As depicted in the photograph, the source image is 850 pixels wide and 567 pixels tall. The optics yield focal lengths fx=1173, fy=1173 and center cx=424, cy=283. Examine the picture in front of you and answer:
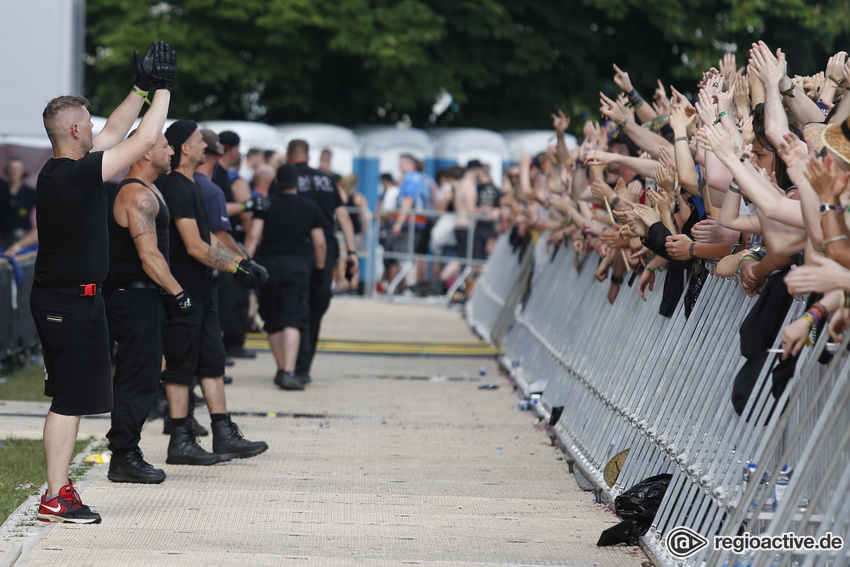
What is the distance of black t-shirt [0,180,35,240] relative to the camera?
1448 cm

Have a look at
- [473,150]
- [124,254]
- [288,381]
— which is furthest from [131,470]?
[473,150]

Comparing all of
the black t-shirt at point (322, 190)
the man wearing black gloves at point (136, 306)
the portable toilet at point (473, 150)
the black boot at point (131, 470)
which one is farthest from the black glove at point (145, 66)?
the portable toilet at point (473, 150)

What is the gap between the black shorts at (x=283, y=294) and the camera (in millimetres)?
10641

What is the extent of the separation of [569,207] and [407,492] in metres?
3.61

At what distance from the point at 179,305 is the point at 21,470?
136 centimetres

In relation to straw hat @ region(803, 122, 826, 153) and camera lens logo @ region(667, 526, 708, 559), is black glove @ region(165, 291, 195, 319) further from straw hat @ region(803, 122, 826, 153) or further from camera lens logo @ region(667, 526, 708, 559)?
straw hat @ region(803, 122, 826, 153)

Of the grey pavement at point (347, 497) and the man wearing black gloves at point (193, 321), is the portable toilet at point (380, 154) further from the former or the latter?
the man wearing black gloves at point (193, 321)

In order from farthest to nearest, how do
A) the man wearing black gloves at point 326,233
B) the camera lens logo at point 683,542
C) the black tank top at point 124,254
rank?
1. the man wearing black gloves at point 326,233
2. the black tank top at point 124,254
3. the camera lens logo at point 683,542

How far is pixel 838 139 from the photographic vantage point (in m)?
4.37

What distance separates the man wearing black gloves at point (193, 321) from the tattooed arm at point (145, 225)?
1.79 ft

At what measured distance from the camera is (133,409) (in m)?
6.74

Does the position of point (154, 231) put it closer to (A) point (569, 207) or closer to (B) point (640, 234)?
(B) point (640, 234)

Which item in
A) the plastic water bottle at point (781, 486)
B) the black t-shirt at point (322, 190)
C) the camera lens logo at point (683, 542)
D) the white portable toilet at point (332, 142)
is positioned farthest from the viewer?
the white portable toilet at point (332, 142)

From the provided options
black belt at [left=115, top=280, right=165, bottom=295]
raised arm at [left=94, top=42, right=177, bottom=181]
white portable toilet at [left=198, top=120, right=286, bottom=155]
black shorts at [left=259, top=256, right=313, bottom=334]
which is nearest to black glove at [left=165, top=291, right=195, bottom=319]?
black belt at [left=115, top=280, right=165, bottom=295]
